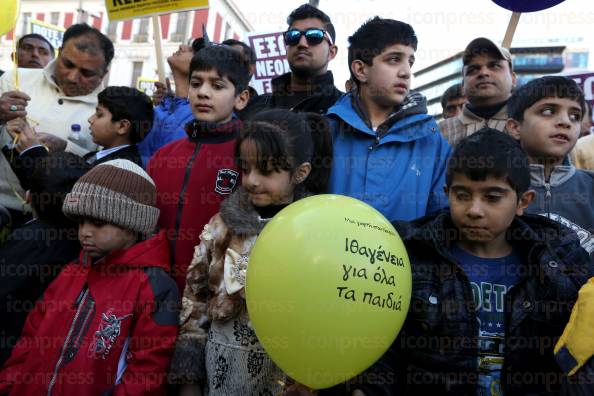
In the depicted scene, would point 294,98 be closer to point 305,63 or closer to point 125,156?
point 305,63

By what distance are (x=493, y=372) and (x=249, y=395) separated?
973mm

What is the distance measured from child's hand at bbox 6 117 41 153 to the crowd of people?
0.01 meters

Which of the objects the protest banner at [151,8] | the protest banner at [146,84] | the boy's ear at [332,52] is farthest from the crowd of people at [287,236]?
the protest banner at [146,84]

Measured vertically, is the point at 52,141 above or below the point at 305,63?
below

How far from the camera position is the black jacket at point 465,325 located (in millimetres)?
1894

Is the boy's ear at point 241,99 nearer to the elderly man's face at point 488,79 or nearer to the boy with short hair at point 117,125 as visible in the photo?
the boy with short hair at point 117,125

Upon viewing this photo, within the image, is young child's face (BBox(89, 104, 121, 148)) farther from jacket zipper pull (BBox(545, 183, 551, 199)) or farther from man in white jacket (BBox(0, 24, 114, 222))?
jacket zipper pull (BBox(545, 183, 551, 199))

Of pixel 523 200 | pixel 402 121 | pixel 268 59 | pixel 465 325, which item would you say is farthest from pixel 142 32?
pixel 465 325

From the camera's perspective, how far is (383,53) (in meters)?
2.77

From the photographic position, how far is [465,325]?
75.5 inches

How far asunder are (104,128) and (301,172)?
1551 millimetres

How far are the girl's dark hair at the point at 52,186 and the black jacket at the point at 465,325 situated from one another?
5.65ft

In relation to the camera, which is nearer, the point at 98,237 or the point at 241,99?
the point at 98,237

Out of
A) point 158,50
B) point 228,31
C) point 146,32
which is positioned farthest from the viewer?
point 228,31
